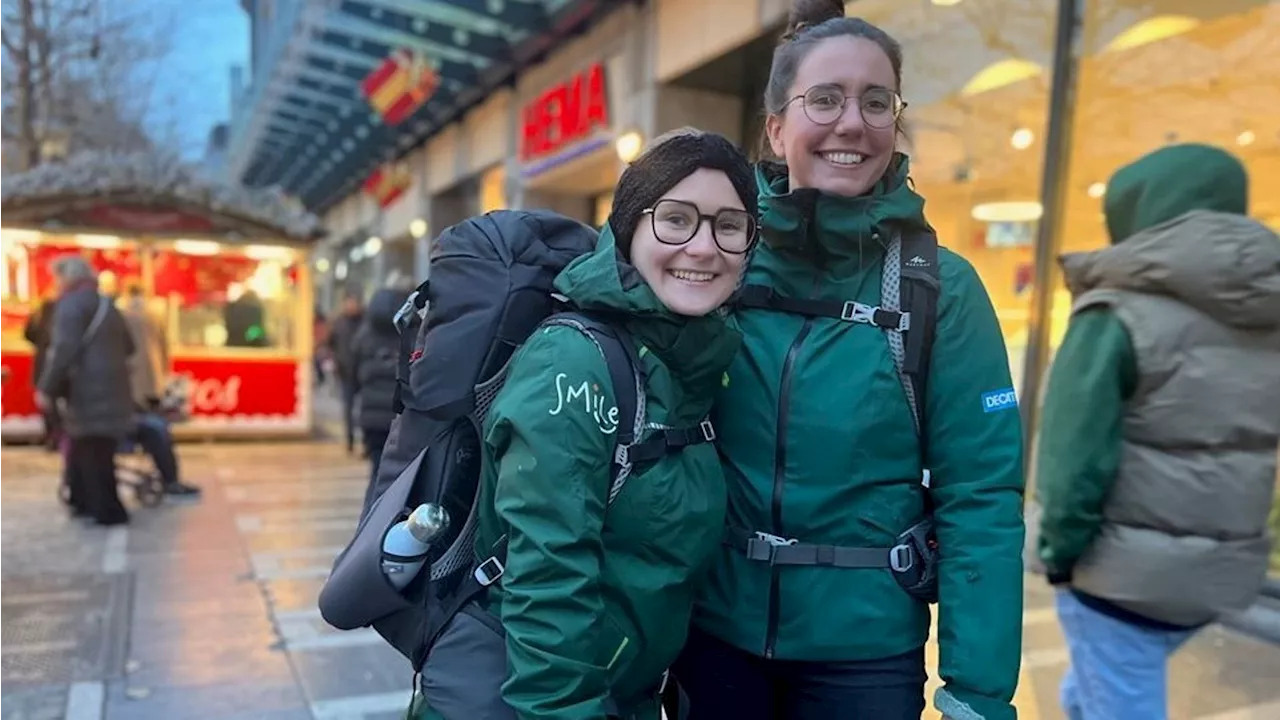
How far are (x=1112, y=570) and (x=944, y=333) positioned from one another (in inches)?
44.7

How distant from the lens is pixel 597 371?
1490mm

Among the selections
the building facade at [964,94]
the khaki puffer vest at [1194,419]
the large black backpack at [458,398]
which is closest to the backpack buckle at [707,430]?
the large black backpack at [458,398]

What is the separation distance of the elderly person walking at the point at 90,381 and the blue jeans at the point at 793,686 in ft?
19.6

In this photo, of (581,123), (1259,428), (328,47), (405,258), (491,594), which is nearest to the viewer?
(491,594)

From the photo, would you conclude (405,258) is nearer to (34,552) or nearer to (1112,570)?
(34,552)

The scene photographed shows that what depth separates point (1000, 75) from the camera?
23.2 ft

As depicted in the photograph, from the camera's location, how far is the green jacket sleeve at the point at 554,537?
1.42 meters

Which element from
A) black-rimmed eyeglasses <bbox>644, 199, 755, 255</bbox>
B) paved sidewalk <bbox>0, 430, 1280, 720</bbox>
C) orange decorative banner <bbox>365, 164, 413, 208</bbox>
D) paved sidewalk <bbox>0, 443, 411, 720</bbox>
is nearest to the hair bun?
black-rimmed eyeglasses <bbox>644, 199, 755, 255</bbox>

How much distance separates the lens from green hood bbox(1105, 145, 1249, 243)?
2.38 meters

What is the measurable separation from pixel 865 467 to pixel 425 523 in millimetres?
777

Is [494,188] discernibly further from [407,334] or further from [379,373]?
[407,334]

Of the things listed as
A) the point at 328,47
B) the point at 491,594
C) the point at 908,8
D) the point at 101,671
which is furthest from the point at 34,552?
the point at 328,47

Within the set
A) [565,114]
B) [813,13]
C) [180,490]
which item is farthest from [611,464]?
[565,114]

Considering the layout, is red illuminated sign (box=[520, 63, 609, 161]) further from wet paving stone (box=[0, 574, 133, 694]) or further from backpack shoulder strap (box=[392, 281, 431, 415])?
backpack shoulder strap (box=[392, 281, 431, 415])
